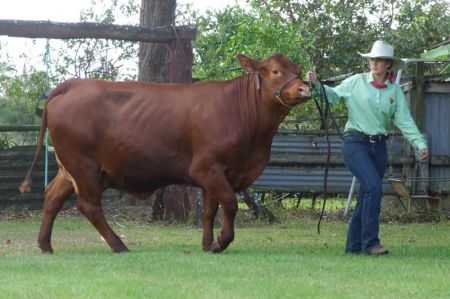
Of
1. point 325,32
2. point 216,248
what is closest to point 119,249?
point 216,248

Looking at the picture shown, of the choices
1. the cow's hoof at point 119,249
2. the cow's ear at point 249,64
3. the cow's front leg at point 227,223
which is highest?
the cow's ear at point 249,64

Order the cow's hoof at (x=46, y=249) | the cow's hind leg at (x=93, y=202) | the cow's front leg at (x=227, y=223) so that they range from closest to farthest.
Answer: the cow's front leg at (x=227, y=223)
the cow's hind leg at (x=93, y=202)
the cow's hoof at (x=46, y=249)

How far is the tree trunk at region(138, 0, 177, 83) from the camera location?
16828 mm

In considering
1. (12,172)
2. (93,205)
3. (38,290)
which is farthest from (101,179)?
(12,172)

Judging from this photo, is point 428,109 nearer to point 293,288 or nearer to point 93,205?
point 93,205

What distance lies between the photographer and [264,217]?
16.3 metres

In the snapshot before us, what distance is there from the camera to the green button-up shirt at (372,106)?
10.8m

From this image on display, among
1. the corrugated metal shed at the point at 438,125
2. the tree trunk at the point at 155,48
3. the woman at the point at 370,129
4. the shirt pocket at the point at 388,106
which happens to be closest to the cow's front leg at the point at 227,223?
the woman at the point at 370,129

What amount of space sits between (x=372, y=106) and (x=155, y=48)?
21.8ft

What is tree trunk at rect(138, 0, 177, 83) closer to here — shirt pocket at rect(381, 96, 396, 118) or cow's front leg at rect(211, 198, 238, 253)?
cow's front leg at rect(211, 198, 238, 253)

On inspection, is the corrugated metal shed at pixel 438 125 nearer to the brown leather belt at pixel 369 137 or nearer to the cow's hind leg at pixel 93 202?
the brown leather belt at pixel 369 137

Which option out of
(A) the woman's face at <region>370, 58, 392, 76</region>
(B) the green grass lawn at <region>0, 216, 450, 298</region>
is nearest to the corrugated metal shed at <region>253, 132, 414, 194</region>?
(B) the green grass lawn at <region>0, 216, 450, 298</region>

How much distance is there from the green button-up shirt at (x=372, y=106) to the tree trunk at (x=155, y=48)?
5.85 metres

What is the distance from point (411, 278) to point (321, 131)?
978cm
